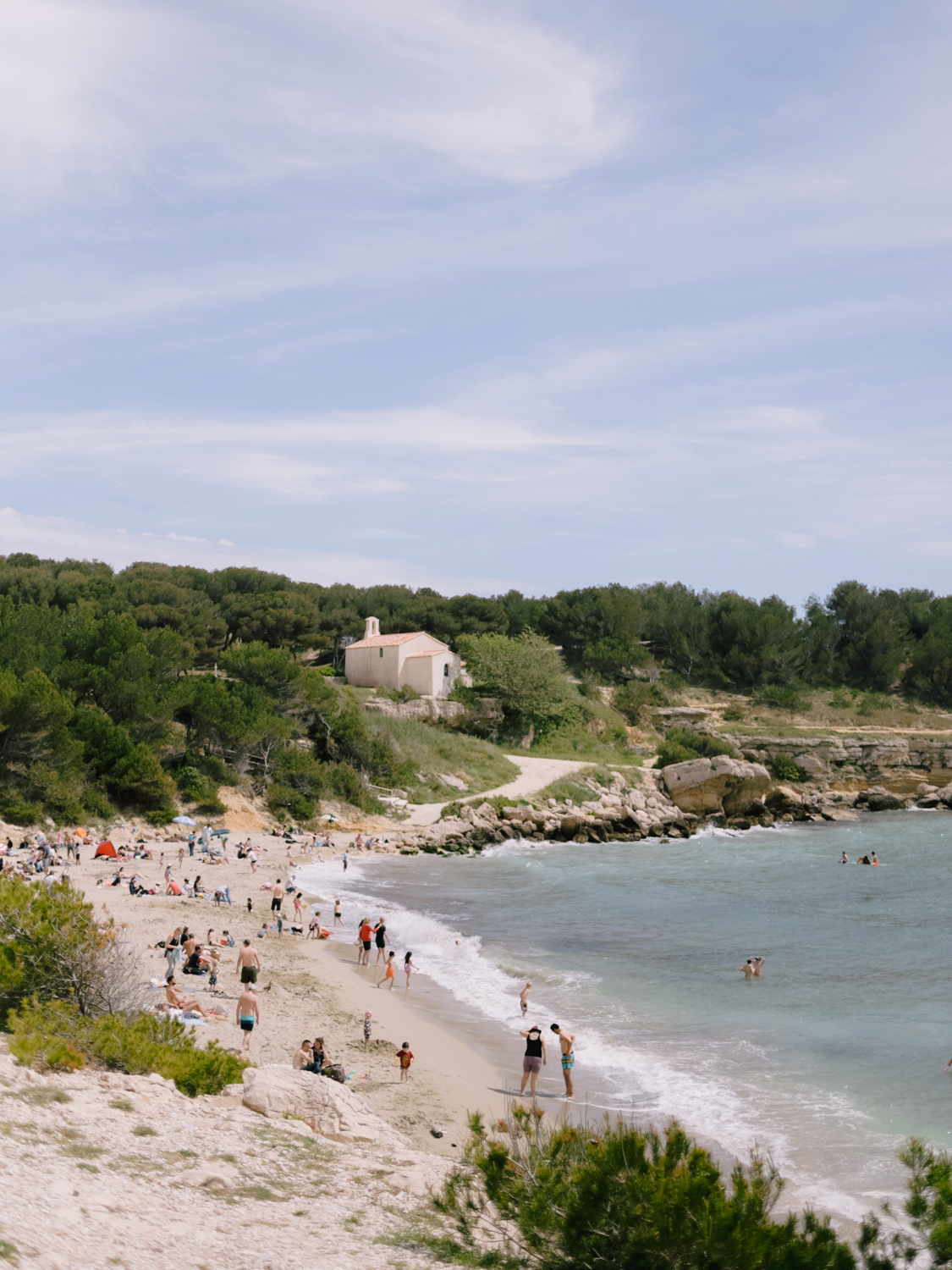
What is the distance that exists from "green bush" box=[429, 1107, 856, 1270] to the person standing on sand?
8351 millimetres

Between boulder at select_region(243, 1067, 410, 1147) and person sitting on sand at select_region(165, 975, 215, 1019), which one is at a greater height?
boulder at select_region(243, 1067, 410, 1147)

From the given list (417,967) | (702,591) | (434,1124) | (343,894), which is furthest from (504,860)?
(702,591)

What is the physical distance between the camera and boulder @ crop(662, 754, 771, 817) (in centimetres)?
5494

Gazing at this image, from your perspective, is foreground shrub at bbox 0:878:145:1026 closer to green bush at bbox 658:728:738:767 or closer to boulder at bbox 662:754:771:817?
boulder at bbox 662:754:771:817

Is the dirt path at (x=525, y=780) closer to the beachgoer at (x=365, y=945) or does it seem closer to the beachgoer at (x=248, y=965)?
the beachgoer at (x=365, y=945)

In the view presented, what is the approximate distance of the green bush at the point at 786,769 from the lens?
208 feet

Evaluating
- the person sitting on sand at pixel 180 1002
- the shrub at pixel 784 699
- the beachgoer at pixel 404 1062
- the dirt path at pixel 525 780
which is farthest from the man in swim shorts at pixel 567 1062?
the shrub at pixel 784 699

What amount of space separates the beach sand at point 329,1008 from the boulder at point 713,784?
3203 cm

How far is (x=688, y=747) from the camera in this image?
61719 mm

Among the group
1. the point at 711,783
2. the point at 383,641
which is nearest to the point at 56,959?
the point at 711,783

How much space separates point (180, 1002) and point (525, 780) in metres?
36.8

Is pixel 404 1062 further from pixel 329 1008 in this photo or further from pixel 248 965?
pixel 248 965

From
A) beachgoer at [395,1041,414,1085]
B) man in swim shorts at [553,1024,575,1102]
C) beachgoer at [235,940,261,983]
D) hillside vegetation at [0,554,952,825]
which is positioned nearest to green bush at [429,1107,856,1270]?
man in swim shorts at [553,1024,575,1102]

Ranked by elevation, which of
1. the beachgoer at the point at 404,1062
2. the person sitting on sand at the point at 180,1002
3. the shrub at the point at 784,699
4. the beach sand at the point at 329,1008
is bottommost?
the beach sand at the point at 329,1008
